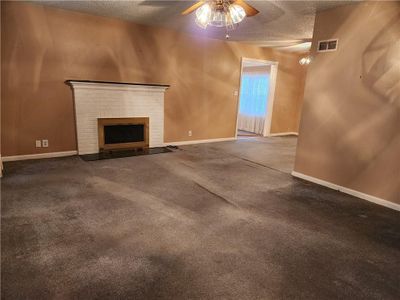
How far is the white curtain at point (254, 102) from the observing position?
7.48 meters

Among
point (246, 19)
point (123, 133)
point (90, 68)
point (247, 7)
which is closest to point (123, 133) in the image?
point (123, 133)

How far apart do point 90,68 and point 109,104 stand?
2.27 ft

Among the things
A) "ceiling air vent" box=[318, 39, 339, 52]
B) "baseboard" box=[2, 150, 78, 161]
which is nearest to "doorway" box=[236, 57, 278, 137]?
"ceiling air vent" box=[318, 39, 339, 52]

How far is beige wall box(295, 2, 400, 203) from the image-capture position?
9.57 feet

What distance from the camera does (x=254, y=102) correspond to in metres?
7.86

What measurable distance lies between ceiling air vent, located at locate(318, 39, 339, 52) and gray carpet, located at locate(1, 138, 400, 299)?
189 centimetres

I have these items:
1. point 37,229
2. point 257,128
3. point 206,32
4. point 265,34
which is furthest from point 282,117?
point 37,229

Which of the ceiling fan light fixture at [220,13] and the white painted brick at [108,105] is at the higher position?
the ceiling fan light fixture at [220,13]

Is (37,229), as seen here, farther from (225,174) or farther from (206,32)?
(206,32)

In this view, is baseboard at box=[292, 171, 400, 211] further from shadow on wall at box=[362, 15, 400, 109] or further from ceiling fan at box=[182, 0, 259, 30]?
ceiling fan at box=[182, 0, 259, 30]

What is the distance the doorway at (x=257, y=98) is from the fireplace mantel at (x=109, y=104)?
2647mm

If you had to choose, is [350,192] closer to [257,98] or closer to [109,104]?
[109,104]

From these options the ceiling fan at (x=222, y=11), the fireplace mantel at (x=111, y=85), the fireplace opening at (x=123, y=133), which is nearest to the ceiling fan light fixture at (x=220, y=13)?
the ceiling fan at (x=222, y=11)

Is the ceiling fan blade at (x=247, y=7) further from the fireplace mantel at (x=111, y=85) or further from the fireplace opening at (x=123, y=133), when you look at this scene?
the fireplace opening at (x=123, y=133)
